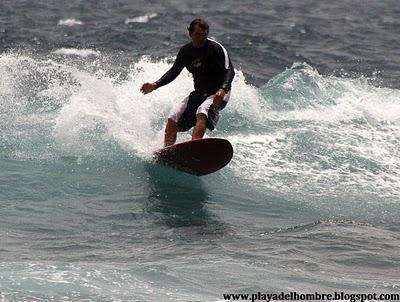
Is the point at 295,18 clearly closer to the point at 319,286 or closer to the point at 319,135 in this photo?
the point at 319,135

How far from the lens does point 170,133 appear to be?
35.4ft

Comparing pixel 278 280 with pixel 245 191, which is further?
pixel 245 191

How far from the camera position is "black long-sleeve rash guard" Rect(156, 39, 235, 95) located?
10562mm

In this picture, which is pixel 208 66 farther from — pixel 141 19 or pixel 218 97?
pixel 141 19

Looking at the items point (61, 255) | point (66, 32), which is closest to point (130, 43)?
point (66, 32)

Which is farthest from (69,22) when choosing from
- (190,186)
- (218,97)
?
(218,97)

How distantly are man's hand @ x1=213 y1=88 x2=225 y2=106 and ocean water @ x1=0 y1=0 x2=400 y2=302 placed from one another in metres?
1.11

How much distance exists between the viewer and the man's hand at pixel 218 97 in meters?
10.3

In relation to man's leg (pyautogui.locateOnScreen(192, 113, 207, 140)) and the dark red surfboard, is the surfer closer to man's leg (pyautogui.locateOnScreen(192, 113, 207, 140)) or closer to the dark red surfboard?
man's leg (pyautogui.locateOnScreen(192, 113, 207, 140))

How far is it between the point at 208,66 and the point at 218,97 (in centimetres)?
53

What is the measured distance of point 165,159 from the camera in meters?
10.8

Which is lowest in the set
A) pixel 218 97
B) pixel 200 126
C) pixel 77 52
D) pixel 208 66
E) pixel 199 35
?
pixel 77 52

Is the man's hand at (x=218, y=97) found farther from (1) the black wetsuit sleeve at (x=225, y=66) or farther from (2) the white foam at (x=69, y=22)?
(2) the white foam at (x=69, y=22)

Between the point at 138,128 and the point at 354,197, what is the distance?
3264 millimetres
